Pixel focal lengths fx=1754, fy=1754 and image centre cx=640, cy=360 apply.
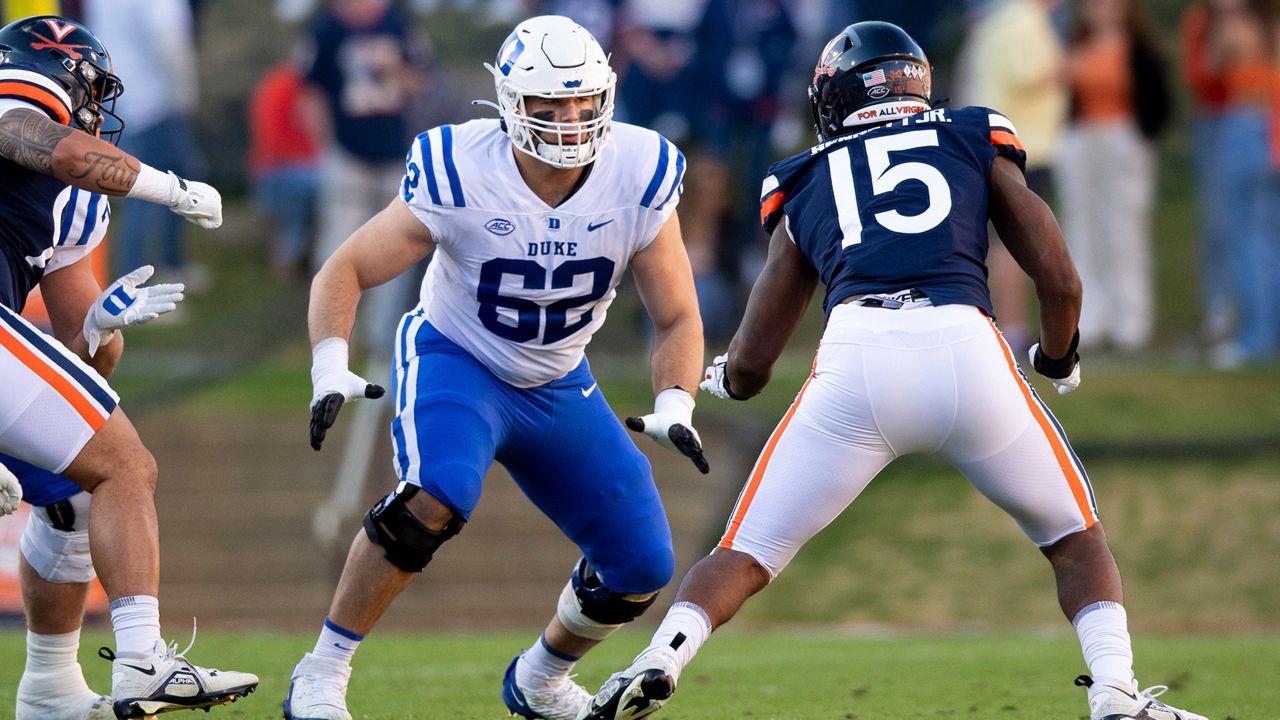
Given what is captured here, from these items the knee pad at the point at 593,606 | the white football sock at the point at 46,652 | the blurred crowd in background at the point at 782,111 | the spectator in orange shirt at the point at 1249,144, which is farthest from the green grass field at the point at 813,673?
the spectator in orange shirt at the point at 1249,144

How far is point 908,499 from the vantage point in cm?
1092

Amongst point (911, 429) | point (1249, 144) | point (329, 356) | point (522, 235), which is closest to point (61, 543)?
point (329, 356)

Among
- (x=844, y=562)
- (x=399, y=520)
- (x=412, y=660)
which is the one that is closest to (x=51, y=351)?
(x=399, y=520)

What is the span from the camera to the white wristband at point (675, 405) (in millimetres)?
4996

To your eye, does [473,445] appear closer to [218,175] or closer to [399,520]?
[399,520]

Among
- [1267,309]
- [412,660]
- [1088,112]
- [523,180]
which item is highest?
[1088,112]

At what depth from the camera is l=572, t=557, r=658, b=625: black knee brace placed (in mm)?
5383

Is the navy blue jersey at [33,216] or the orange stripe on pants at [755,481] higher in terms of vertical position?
the navy blue jersey at [33,216]

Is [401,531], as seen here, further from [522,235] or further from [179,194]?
[179,194]

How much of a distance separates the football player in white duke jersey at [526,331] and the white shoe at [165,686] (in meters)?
0.31

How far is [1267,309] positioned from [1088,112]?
182cm

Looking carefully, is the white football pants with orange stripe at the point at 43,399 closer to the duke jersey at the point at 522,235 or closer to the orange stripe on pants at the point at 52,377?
the orange stripe on pants at the point at 52,377

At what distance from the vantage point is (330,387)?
483cm

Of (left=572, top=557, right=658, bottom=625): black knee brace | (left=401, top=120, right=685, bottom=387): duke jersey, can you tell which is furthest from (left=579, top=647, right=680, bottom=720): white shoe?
(left=401, top=120, right=685, bottom=387): duke jersey
